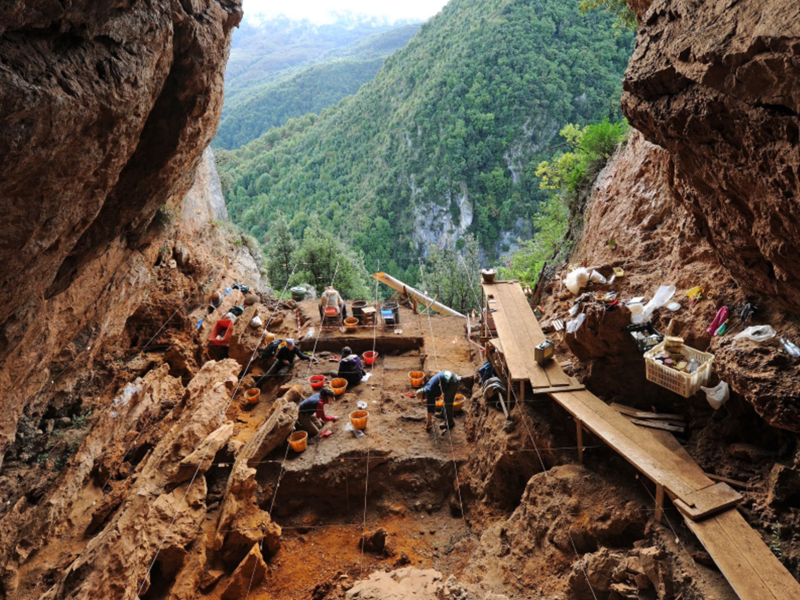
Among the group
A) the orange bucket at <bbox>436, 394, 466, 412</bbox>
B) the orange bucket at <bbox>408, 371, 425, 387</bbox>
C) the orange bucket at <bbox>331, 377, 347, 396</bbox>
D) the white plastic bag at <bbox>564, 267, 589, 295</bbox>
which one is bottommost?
the orange bucket at <bbox>408, 371, 425, 387</bbox>

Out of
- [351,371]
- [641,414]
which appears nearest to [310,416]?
[351,371]

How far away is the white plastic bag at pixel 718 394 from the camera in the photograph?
3971 mm

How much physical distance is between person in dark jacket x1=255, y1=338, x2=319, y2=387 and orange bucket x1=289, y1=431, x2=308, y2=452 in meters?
2.40

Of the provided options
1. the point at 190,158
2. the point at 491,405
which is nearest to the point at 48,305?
the point at 190,158

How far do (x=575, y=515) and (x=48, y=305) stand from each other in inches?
224

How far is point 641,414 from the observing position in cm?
467

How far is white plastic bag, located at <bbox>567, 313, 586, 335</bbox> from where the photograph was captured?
5105 millimetres

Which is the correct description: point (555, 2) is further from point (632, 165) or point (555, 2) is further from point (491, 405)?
point (491, 405)

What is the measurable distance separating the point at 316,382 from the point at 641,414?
19.5 ft

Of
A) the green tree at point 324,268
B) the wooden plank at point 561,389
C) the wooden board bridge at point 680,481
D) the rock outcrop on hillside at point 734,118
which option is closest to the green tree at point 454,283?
the green tree at point 324,268

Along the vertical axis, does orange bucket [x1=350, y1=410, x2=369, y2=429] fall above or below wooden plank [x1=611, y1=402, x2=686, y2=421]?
below

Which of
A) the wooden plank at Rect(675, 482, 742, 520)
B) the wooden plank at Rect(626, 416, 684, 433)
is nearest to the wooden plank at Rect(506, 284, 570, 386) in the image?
the wooden plank at Rect(626, 416, 684, 433)

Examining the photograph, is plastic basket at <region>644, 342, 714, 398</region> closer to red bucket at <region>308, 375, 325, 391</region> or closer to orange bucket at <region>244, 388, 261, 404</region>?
red bucket at <region>308, 375, 325, 391</region>

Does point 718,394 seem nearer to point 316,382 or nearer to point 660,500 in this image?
point 660,500
